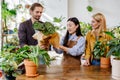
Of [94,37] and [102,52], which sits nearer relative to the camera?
[102,52]

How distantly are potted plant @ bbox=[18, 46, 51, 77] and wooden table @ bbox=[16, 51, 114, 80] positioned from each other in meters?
0.07

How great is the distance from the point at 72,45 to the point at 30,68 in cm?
125

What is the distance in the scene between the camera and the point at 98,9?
21.1ft

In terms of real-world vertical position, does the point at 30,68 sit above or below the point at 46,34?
below

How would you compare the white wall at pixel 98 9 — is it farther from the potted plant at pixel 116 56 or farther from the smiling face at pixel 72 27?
the potted plant at pixel 116 56

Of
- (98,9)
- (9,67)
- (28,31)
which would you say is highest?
(98,9)

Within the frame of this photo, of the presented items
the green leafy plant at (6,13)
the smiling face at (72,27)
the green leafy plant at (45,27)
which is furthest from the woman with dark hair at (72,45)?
the green leafy plant at (6,13)

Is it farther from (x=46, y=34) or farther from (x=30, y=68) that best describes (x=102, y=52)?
(x=30, y=68)

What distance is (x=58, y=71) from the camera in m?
2.41

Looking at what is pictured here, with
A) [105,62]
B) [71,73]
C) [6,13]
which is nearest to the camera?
[71,73]

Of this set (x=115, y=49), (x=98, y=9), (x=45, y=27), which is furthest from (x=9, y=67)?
(x=98, y=9)

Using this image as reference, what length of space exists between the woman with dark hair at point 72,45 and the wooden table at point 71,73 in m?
0.52

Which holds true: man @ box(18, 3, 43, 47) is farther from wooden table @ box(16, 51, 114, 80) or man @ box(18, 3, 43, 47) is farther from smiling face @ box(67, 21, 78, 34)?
wooden table @ box(16, 51, 114, 80)

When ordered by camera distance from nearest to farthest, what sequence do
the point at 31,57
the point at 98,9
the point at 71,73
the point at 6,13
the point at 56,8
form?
1. the point at 31,57
2. the point at 71,73
3. the point at 6,13
4. the point at 56,8
5. the point at 98,9
